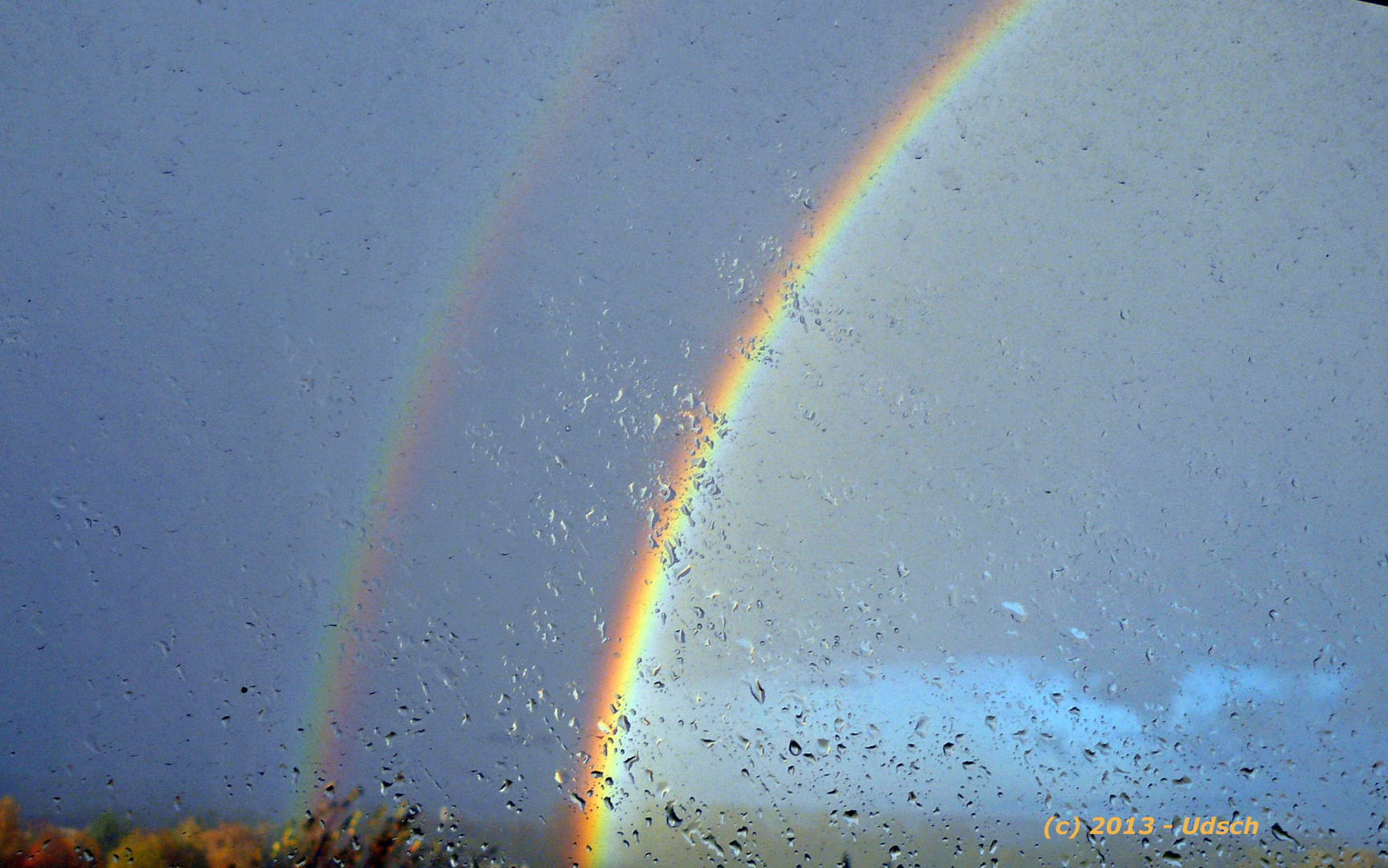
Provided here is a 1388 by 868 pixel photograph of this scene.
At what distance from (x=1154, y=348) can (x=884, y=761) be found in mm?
1006

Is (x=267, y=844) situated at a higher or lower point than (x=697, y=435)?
lower

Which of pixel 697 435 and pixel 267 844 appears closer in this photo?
pixel 267 844

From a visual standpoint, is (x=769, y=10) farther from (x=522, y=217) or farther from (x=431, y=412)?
(x=431, y=412)

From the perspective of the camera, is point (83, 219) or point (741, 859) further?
point (741, 859)

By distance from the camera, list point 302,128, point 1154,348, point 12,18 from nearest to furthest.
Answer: point 12,18
point 302,128
point 1154,348

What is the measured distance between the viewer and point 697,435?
166 centimetres

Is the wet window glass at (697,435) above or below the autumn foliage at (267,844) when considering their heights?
above

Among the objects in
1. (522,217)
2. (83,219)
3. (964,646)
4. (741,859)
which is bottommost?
(741,859)

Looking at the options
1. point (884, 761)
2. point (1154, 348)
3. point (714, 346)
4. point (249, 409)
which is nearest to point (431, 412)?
point (249, 409)

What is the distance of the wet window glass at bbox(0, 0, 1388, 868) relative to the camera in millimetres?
1475

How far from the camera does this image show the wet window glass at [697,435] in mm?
1475

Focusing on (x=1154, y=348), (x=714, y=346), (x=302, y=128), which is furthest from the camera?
(x=1154, y=348)

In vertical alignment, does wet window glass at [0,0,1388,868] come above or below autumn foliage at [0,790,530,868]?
above

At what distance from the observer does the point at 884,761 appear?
5.35 ft
